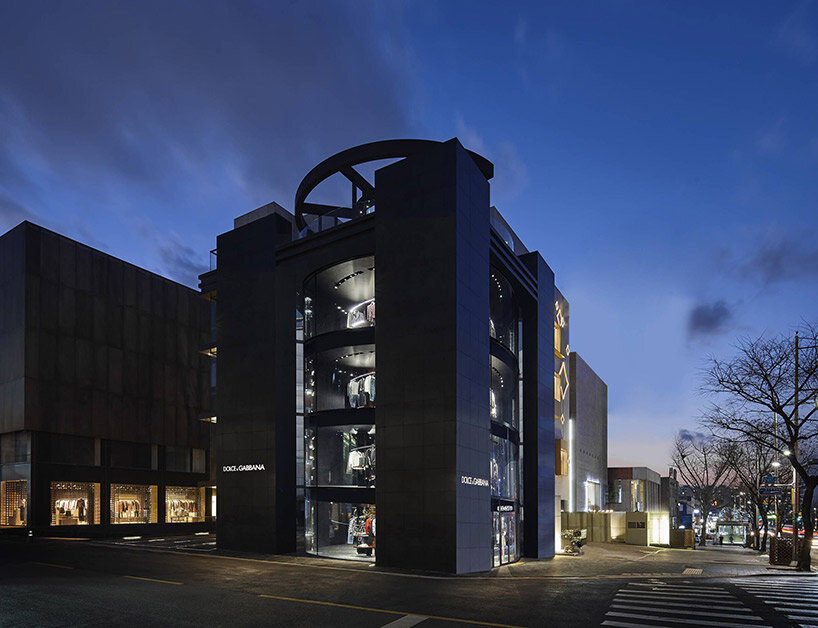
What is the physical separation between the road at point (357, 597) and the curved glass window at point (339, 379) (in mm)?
7827

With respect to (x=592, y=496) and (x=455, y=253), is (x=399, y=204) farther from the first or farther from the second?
(x=592, y=496)

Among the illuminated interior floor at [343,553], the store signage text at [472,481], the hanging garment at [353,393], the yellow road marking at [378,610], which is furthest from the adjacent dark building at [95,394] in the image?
the yellow road marking at [378,610]

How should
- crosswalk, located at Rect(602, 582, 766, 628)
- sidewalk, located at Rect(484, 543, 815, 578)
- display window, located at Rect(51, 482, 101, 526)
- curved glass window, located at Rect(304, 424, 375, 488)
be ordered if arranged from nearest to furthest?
crosswalk, located at Rect(602, 582, 766, 628), sidewalk, located at Rect(484, 543, 815, 578), curved glass window, located at Rect(304, 424, 375, 488), display window, located at Rect(51, 482, 101, 526)

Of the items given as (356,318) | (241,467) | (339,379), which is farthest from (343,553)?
(356,318)

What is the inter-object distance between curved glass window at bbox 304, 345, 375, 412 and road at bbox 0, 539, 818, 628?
25.7 ft

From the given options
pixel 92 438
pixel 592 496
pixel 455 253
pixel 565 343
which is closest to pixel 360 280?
pixel 455 253

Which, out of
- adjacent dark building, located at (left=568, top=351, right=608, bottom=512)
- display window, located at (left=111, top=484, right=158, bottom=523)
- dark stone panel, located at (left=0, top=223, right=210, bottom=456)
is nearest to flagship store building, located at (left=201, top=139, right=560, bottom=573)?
adjacent dark building, located at (left=568, top=351, right=608, bottom=512)

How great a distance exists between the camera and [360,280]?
110 ft

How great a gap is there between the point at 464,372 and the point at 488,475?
504 centimetres

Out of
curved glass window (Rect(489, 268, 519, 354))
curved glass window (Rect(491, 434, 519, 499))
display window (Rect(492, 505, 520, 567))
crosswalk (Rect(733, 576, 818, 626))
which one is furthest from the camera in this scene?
curved glass window (Rect(489, 268, 519, 354))

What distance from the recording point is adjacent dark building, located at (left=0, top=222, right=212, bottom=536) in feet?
178

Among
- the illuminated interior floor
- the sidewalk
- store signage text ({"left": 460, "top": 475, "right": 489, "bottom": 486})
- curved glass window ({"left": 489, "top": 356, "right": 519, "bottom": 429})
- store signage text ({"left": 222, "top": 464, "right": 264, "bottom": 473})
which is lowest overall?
the sidewalk

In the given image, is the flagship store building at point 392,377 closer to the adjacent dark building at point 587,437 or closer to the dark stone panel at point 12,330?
the adjacent dark building at point 587,437

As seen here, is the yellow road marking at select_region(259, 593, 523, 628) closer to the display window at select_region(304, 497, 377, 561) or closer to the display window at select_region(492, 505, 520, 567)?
the display window at select_region(304, 497, 377, 561)
